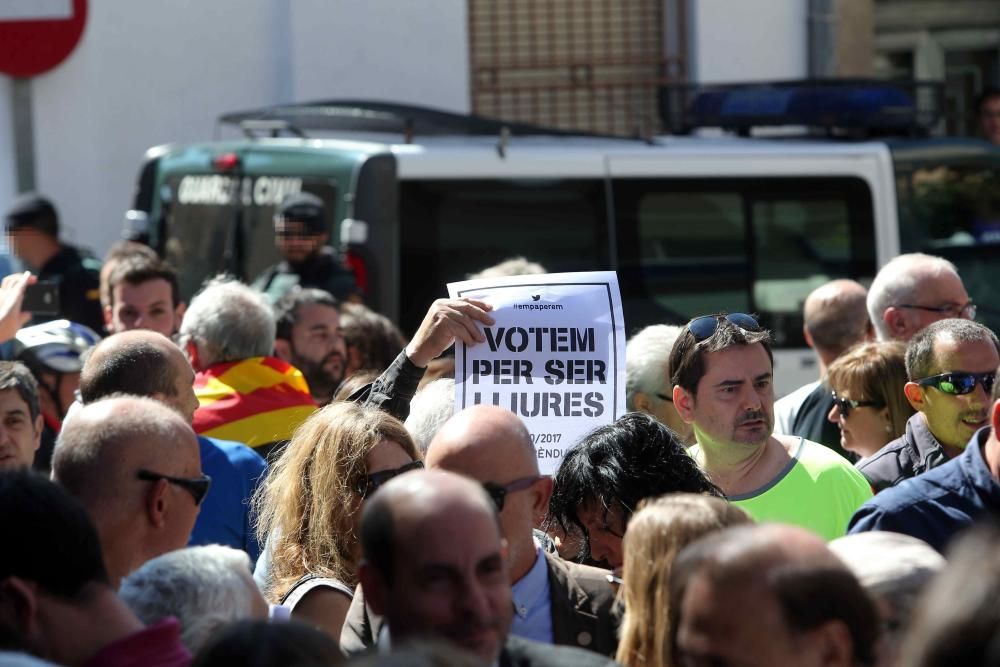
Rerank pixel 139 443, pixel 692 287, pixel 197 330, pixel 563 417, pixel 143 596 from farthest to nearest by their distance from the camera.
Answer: pixel 692 287 → pixel 197 330 → pixel 563 417 → pixel 139 443 → pixel 143 596

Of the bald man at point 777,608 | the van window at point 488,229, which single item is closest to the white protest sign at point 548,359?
the bald man at point 777,608

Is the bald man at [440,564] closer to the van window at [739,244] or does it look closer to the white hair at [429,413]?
the white hair at [429,413]

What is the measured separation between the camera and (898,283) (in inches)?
235

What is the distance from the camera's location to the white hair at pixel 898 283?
5.93 m

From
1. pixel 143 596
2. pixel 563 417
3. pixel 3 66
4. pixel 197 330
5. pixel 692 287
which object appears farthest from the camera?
pixel 3 66

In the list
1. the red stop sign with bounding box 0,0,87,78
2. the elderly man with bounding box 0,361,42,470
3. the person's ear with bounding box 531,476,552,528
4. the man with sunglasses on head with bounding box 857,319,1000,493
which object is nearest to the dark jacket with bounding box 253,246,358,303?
the elderly man with bounding box 0,361,42,470

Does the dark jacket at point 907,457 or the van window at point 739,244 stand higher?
the van window at point 739,244

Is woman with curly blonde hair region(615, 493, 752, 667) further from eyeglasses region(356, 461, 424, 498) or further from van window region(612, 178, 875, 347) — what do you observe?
van window region(612, 178, 875, 347)

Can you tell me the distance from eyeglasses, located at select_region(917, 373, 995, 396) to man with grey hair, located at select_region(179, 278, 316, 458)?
2.10m

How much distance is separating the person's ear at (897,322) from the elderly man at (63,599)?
12.4 feet

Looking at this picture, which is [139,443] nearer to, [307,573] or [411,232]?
[307,573]

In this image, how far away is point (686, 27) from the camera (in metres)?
14.2

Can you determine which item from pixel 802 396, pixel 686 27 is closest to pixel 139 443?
pixel 802 396

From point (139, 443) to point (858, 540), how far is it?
1.59 metres
